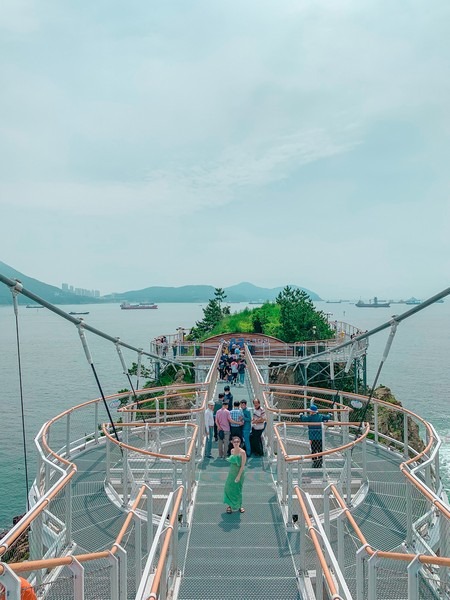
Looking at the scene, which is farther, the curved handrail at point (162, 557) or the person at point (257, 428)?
the person at point (257, 428)

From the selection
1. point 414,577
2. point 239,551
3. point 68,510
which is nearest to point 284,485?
point 239,551

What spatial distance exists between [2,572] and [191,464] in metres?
4.74

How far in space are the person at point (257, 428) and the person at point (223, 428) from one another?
1.83ft

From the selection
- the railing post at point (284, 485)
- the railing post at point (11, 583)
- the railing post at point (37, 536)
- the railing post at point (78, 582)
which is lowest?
the railing post at point (284, 485)

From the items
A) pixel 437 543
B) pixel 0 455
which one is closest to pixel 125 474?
pixel 437 543

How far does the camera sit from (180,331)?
32.5 meters

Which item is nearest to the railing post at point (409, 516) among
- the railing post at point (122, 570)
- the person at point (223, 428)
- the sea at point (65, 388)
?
the railing post at point (122, 570)

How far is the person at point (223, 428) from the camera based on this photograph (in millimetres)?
9359

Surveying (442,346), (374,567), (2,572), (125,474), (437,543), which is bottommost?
(442,346)

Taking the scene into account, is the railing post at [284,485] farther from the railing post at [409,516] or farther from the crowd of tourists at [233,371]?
the crowd of tourists at [233,371]

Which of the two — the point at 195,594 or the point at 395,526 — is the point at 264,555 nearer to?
the point at 195,594

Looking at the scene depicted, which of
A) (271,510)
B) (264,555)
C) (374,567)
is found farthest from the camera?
(271,510)

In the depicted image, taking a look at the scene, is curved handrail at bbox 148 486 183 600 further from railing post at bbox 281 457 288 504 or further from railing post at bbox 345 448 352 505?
railing post at bbox 345 448 352 505

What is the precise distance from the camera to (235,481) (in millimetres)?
6961
